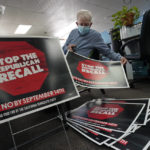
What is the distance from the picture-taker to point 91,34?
131 centimetres

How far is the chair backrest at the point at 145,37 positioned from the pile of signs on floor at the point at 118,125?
70cm

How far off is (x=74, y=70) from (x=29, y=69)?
35 centimetres

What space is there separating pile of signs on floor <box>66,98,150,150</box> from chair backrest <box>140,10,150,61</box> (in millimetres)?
698

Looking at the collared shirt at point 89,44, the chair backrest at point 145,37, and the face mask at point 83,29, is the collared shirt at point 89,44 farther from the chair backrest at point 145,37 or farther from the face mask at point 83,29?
the chair backrest at point 145,37

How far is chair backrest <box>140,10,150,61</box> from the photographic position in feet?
4.01

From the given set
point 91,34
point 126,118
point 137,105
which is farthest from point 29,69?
point 91,34

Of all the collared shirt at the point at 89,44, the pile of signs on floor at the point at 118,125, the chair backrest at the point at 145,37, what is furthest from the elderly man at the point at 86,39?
the pile of signs on floor at the point at 118,125

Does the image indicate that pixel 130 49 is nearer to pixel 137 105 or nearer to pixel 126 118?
pixel 137 105

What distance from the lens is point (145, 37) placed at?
1.30 metres

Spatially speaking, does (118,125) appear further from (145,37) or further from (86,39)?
(145,37)

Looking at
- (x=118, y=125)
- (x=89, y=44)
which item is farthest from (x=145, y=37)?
(x=118, y=125)

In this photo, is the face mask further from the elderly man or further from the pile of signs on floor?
the pile of signs on floor

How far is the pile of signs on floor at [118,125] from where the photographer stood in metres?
0.55

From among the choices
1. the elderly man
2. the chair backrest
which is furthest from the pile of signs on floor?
the chair backrest
